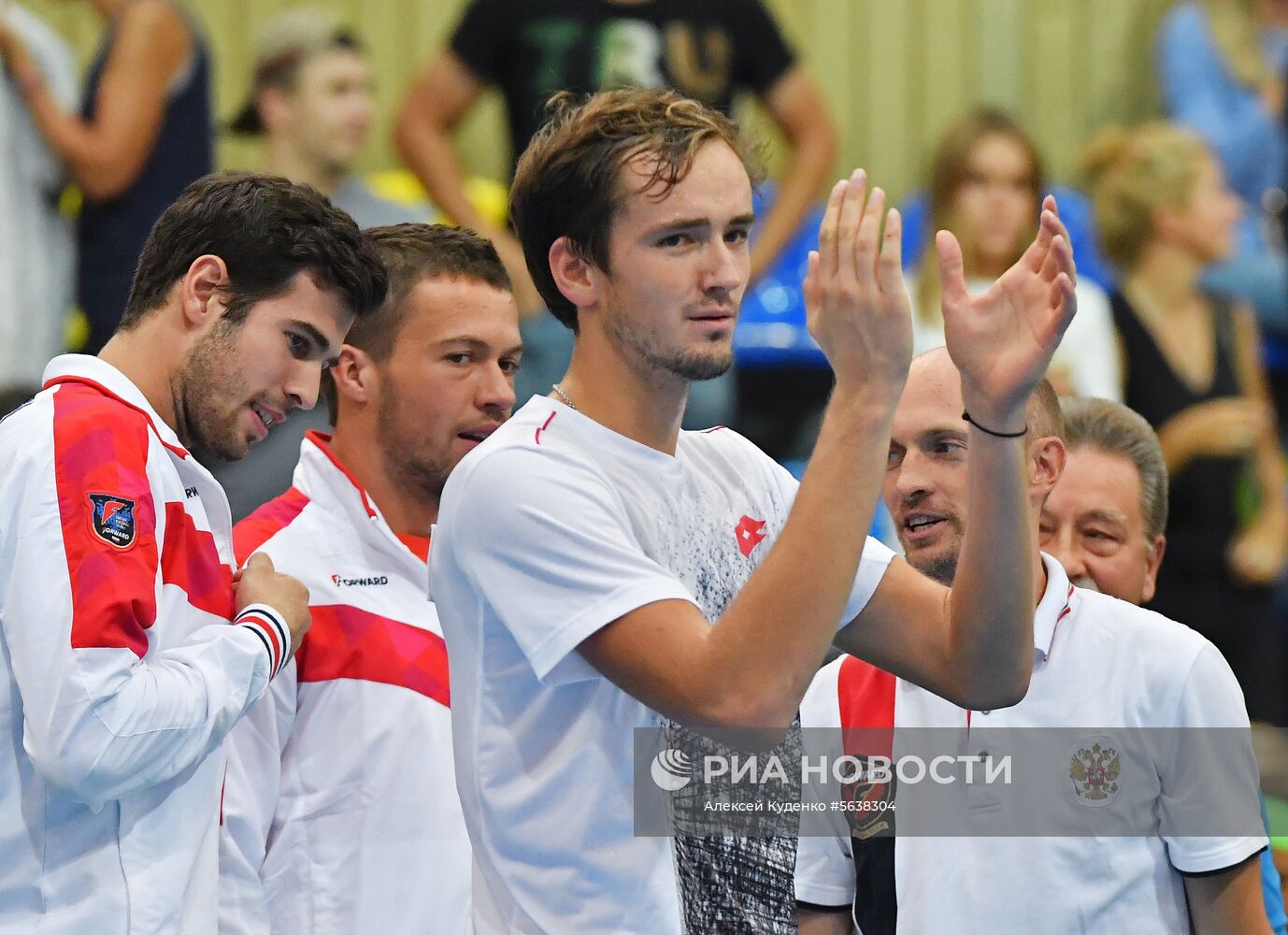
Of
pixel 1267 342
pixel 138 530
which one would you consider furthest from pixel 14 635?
pixel 1267 342

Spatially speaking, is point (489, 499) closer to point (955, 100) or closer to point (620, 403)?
point (620, 403)

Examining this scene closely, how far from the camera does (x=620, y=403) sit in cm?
219

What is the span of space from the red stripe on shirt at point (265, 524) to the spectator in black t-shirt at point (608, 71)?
2.14 m

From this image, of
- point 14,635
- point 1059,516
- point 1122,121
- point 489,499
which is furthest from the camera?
point 1122,121

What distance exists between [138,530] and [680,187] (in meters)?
0.89

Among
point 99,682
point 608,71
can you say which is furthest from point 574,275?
point 608,71

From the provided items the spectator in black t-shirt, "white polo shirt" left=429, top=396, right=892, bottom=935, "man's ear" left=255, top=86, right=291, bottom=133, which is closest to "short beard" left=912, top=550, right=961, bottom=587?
"white polo shirt" left=429, top=396, right=892, bottom=935

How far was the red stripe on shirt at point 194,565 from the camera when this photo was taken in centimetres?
240

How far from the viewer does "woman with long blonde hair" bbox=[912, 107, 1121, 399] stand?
575 cm

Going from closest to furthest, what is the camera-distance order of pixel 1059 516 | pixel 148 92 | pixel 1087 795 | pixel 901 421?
1. pixel 1087 795
2. pixel 901 421
3. pixel 1059 516
4. pixel 148 92

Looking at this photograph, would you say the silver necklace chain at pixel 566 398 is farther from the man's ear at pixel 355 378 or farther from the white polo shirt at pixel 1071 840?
the man's ear at pixel 355 378

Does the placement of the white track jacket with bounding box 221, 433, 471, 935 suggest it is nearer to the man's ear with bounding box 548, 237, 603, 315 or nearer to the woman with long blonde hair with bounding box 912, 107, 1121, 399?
the man's ear with bounding box 548, 237, 603, 315

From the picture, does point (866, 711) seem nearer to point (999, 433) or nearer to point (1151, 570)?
point (999, 433)

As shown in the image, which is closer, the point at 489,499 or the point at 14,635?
the point at 489,499
